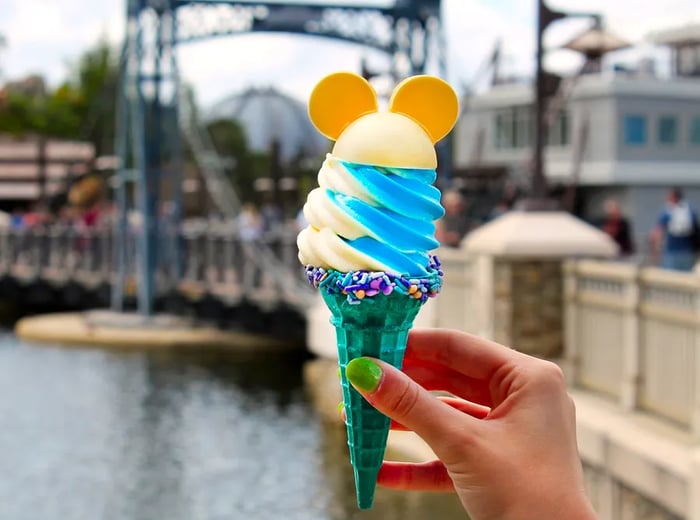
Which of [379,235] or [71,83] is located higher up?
[71,83]

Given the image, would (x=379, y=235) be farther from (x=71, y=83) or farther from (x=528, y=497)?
(x=71, y=83)

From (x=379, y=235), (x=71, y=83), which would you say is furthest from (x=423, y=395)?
(x=71, y=83)

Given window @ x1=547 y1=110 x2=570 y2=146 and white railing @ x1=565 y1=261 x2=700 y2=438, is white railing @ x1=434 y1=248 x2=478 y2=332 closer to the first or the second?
white railing @ x1=565 y1=261 x2=700 y2=438

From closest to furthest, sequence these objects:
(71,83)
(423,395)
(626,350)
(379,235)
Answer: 1. (423,395)
2. (379,235)
3. (626,350)
4. (71,83)

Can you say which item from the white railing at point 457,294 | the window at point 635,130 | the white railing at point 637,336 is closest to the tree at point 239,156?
the window at point 635,130

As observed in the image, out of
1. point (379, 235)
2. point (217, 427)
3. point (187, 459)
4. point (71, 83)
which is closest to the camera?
point (379, 235)

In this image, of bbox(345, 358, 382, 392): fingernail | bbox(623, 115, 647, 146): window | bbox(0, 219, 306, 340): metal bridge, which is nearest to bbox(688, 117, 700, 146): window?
bbox(623, 115, 647, 146): window
